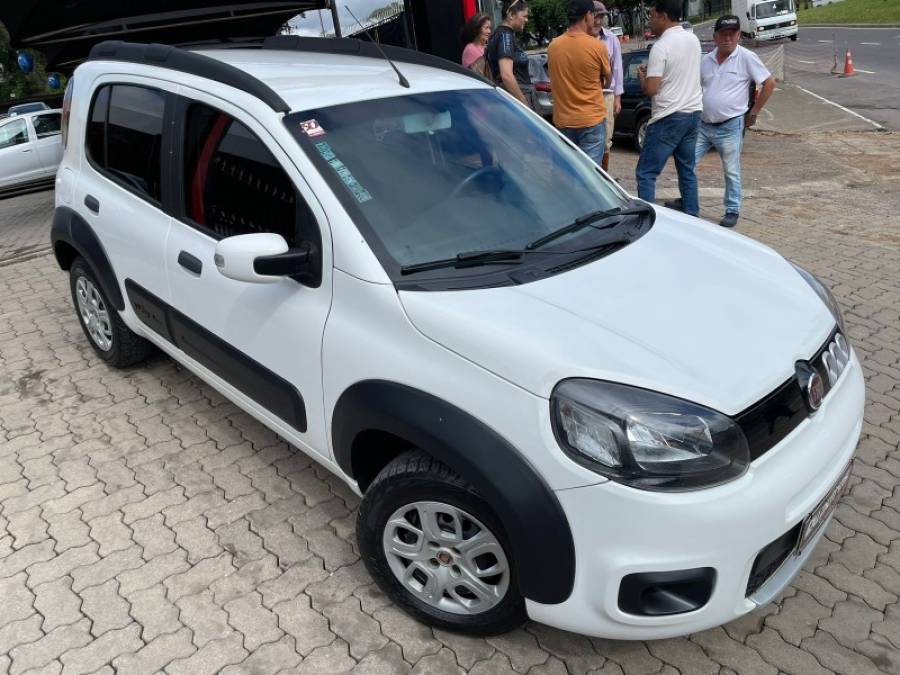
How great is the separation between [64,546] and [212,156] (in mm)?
1678

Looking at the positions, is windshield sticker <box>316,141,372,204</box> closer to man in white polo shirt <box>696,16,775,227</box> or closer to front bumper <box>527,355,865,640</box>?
front bumper <box>527,355,865,640</box>

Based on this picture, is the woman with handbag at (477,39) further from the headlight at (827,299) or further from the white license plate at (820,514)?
the white license plate at (820,514)

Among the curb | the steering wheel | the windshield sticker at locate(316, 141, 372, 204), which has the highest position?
the windshield sticker at locate(316, 141, 372, 204)

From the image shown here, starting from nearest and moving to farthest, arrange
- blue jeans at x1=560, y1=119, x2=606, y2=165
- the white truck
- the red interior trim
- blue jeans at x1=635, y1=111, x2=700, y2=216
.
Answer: the red interior trim → blue jeans at x1=635, y1=111, x2=700, y2=216 → blue jeans at x1=560, y1=119, x2=606, y2=165 → the white truck

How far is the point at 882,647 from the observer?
242cm

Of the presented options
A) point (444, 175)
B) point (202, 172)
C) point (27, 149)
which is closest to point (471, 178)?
point (444, 175)

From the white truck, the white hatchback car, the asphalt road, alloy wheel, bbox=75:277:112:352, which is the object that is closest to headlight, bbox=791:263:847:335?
the white hatchback car

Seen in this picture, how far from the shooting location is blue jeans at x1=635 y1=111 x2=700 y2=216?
608 cm

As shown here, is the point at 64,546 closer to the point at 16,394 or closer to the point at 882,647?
the point at 16,394

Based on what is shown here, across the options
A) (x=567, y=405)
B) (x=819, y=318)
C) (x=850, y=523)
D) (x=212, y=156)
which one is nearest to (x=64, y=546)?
(x=212, y=156)

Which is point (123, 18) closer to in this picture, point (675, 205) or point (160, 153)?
point (160, 153)

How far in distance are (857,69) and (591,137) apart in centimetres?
1877

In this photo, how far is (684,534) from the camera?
193cm

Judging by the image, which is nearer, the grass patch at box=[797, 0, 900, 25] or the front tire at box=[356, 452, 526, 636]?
the front tire at box=[356, 452, 526, 636]
